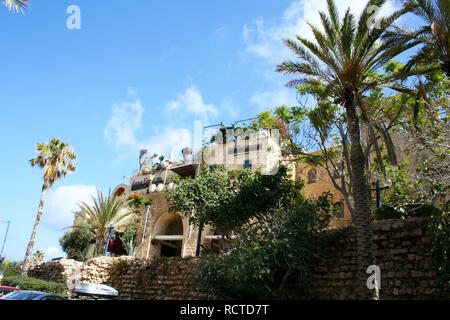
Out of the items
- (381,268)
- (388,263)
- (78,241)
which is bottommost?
(381,268)

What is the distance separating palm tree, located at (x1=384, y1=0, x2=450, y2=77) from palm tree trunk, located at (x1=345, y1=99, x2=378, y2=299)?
2.73 meters

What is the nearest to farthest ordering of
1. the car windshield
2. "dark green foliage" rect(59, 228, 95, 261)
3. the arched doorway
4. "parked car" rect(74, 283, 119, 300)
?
the car windshield → "parked car" rect(74, 283, 119, 300) → the arched doorway → "dark green foliage" rect(59, 228, 95, 261)

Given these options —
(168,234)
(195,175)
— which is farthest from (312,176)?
(168,234)

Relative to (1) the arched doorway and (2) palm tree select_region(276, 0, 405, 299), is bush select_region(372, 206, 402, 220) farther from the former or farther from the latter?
(1) the arched doorway

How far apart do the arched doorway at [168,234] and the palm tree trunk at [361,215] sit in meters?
16.6

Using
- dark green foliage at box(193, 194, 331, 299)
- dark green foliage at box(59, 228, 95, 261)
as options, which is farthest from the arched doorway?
dark green foliage at box(193, 194, 331, 299)

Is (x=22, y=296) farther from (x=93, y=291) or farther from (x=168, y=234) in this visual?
(x=168, y=234)

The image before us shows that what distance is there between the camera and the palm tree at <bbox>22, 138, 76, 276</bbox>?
24.8 metres

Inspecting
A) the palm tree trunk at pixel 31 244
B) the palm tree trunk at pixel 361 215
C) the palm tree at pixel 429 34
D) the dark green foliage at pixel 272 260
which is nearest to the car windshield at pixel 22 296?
the dark green foliage at pixel 272 260

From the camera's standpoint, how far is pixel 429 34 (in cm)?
1116

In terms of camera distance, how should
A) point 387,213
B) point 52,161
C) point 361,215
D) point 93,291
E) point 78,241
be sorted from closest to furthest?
point 361,215 < point 387,213 < point 93,291 < point 52,161 < point 78,241

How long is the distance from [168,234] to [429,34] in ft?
73.2

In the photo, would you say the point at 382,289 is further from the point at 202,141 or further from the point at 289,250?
the point at 202,141

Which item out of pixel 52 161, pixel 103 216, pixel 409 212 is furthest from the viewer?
pixel 52 161
